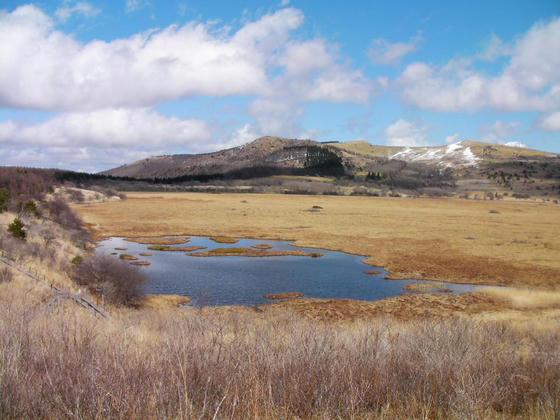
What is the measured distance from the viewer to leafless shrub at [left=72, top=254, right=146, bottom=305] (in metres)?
20.2

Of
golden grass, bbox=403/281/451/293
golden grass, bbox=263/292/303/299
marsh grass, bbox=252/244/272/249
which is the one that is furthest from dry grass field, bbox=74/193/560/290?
golden grass, bbox=263/292/303/299

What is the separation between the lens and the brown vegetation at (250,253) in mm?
36375

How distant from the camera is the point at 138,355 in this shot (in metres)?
5.92

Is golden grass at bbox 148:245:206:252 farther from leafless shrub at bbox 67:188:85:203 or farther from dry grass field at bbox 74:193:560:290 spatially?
leafless shrub at bbox 67:188:85:203

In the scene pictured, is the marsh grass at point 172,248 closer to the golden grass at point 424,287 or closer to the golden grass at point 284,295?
the golden grass at point 284,295

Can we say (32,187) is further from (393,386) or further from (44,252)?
(393,386)

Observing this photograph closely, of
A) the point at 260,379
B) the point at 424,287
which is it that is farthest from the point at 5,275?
the point at 424,287

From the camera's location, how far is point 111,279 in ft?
67.7

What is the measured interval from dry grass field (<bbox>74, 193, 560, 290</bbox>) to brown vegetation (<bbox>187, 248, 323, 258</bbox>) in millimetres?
4533

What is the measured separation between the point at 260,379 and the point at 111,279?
1713 centimetres

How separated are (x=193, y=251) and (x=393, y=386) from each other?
110 ft

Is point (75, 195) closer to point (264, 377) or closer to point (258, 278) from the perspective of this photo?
point (258, 278)

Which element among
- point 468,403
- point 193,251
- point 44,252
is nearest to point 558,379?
point 468,403

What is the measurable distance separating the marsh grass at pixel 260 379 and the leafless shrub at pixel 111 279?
13313 mm
